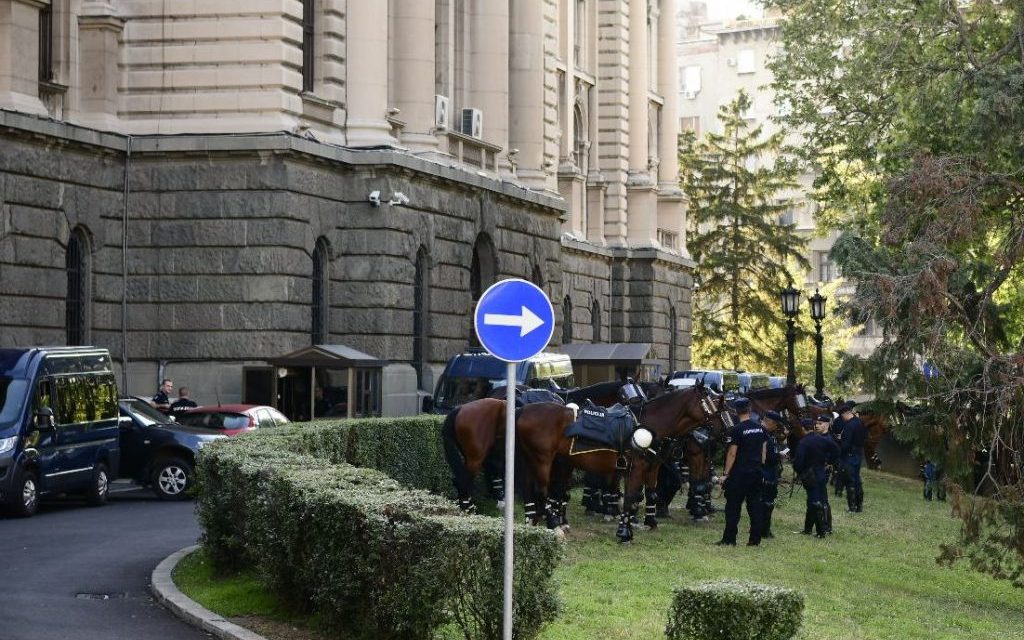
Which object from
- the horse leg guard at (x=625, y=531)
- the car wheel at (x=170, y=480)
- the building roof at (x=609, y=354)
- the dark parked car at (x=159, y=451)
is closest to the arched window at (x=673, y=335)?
the building roof at (x=609, y=354)

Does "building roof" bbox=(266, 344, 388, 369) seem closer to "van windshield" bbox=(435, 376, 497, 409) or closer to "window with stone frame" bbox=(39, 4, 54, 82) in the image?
"van windshield" bbox=(435, 376, 497, 409)

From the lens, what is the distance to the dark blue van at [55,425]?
2555 centimetres

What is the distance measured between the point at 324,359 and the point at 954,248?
41.0 feet

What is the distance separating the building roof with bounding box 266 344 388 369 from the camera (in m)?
35.7

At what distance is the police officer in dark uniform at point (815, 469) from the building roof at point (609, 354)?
28484mm

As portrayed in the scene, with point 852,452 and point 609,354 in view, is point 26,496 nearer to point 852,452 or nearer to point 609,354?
point 852,452

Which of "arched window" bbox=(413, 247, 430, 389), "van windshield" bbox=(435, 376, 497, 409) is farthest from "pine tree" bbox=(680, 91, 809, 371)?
"van windshield" bbox=(435, 376, 497, 409)

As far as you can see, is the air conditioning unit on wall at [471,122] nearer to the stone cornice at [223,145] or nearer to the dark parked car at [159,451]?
the stone cornice at [223,145]

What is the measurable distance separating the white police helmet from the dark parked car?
8472 mm

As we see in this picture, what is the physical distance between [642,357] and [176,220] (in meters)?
22.0

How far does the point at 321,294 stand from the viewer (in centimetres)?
4016

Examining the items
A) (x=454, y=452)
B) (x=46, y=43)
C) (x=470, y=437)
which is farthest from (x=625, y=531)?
(x=46, y=43)

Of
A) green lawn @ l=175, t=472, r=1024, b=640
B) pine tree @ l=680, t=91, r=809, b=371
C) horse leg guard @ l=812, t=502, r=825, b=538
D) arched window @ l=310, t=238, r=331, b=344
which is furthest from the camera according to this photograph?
pine tree @ l=680, t=91, r=809, b=371

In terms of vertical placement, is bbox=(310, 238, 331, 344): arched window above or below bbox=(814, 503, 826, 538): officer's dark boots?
above
